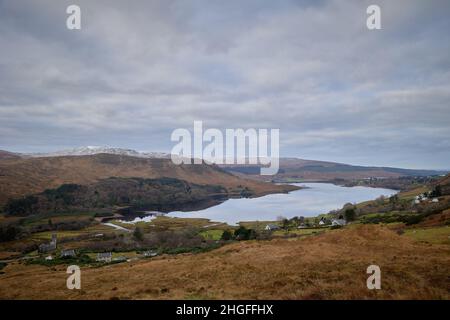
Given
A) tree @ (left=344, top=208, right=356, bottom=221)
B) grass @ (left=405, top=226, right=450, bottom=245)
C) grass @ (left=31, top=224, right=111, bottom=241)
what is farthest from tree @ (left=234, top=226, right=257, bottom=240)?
grass @ (left=31, top=224, right=111, bottom=241)

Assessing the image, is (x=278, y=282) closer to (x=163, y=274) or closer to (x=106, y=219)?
(x=163, y=274)

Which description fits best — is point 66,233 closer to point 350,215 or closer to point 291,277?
point 350,215

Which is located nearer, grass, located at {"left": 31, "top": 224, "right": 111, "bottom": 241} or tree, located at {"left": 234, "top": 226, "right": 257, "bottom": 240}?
tree, located at {"left": 234, "top": 226, "right": 257, "bottom": 240}

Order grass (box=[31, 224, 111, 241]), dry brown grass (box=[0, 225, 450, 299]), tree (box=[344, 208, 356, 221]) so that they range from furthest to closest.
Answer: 1. grass (box=[31, 224, 111, 241])
2. tree (box=[344, 208, 356, 221])
3. dry brown grass (box=[0, 225, 450, 299])

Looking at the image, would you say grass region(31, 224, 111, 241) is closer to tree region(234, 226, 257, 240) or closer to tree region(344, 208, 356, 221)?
tree region(234, 226, 257, 240)

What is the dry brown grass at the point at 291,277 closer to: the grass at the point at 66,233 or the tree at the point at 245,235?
the tree at the point at 245,235

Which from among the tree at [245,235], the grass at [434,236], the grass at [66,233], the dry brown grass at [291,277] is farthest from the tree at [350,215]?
the grass at [66,233]

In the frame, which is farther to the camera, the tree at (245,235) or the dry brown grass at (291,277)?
the tree at (245,235)

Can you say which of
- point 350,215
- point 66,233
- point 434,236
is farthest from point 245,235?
point 66,233

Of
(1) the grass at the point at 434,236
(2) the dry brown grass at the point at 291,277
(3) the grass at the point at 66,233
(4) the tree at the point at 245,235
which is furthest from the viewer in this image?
(3) the grass at the point at 66,233
